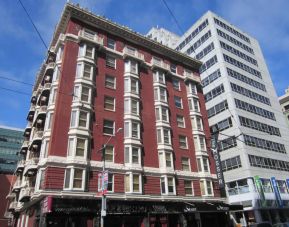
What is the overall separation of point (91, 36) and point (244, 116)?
32971 millimetres

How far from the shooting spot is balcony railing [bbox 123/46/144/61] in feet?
121

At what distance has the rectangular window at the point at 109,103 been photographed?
3158 cm

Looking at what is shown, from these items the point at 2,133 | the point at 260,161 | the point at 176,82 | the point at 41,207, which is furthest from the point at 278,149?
the point at 2,133

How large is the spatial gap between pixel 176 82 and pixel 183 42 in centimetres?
3103

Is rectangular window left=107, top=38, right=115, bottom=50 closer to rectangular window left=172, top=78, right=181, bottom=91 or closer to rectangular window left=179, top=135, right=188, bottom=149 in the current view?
rectangular window left=172, top=78, right=181, bottom=91

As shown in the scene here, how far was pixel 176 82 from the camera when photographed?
41.5 meters

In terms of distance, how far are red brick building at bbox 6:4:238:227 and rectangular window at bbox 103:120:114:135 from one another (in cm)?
13

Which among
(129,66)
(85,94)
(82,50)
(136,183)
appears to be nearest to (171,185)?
(136,183)

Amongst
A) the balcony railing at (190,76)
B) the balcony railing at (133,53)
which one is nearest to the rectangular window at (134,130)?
the balcony railing at (133,53)

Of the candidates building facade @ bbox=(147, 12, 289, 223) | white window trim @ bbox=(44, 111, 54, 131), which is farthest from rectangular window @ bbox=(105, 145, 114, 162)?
building facade @ bbox=(147, 12, 289, 223)

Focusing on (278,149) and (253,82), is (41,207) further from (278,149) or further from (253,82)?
(253,82)

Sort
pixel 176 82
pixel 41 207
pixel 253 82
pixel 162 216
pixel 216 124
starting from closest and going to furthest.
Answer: pixel 41 207 < pixel 162 216 < pixel 176 82 < pixel 216 124 < pixel 253 82

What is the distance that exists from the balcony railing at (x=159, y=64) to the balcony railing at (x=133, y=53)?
6.98 ft

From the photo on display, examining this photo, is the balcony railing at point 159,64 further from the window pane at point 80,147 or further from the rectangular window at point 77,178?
the rectangular window at point 77,178
